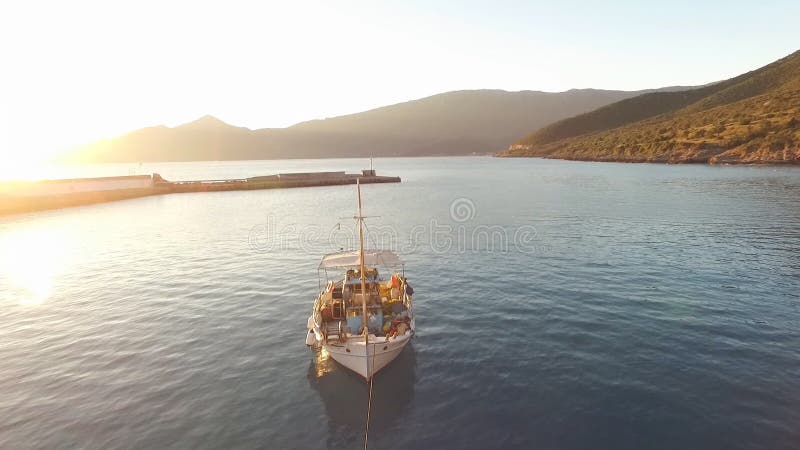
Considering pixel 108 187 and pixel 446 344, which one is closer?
pixel 446 344

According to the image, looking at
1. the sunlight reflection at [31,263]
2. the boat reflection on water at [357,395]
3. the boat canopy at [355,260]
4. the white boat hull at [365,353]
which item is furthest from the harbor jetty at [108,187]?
the white boat hull at [365,353]

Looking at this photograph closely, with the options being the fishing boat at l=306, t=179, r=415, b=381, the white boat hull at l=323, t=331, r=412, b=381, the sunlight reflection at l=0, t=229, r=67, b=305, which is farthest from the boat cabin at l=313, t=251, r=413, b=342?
the sunlight reflection at l=0, t=229, r=67, b=305

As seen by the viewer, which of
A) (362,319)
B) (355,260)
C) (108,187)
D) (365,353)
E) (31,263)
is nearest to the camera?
(365,353)

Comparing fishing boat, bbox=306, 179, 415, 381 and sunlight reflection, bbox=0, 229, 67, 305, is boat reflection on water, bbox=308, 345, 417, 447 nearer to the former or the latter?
fishing boat, bbox=306, 179, 415, 381

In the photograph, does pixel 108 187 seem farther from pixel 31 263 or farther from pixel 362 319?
pixel 362 319

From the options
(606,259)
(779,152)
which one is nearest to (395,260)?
(606,259)

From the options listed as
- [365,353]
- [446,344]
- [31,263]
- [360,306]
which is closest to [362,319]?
[360,306]

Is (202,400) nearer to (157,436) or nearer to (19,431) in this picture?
(157,436)
